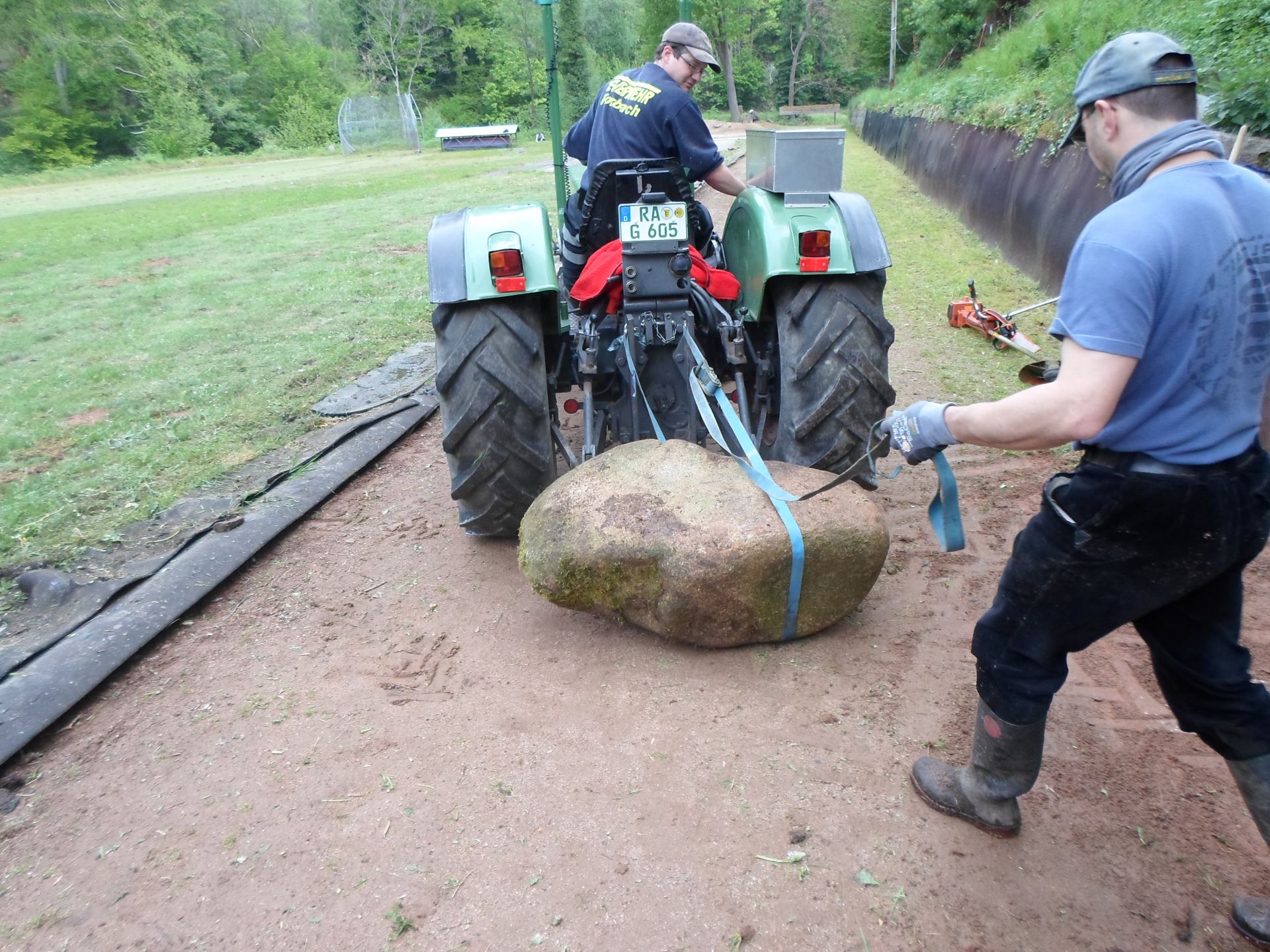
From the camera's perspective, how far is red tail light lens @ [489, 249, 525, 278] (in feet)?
11.2

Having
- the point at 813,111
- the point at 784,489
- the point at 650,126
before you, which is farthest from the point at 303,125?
the point at 784,489

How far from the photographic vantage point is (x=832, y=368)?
3.59m

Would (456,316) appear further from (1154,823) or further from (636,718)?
(1154,823)

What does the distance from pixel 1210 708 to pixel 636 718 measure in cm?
162

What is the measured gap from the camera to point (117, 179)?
93.7 ft

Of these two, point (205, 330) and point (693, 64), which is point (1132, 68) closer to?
point (693, 64)

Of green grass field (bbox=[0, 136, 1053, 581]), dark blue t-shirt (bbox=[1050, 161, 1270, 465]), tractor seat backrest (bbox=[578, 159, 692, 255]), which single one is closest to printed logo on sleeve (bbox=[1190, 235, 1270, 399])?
dark blue t-shirt (bbox=[1050, 161, 1270, 465])

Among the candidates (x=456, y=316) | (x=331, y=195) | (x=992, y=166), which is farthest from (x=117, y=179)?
(x=456, y=316)

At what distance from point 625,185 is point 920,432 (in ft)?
6.37

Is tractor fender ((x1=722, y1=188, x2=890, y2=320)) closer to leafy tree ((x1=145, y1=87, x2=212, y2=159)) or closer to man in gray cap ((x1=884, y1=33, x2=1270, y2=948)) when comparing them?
man in gray cap ((x1=884, y1=33, x2=1270, y2=948))

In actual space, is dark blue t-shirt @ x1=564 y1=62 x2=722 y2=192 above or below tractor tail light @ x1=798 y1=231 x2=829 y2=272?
above

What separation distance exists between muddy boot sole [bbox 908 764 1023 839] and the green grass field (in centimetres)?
368

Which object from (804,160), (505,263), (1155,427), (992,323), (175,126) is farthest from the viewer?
(175,126)

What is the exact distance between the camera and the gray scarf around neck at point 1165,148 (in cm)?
178
